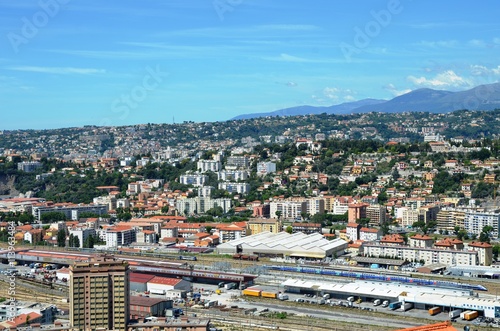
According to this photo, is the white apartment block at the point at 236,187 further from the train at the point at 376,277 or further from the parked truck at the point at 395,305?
the parked truck at the point at 395,305

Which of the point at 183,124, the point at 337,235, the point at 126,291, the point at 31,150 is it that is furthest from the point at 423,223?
the point at 183,124

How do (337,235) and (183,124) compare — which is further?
(183,124)

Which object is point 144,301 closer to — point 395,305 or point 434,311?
point 395,305

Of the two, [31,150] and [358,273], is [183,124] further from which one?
[358,273]

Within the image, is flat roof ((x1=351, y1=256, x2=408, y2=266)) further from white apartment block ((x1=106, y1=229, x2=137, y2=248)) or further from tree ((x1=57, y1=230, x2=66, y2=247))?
tree ((x1=57, y1=230, x2=66, y2=247))

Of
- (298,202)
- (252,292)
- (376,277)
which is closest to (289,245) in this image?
(376,277)

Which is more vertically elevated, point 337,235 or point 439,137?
point 439,137
